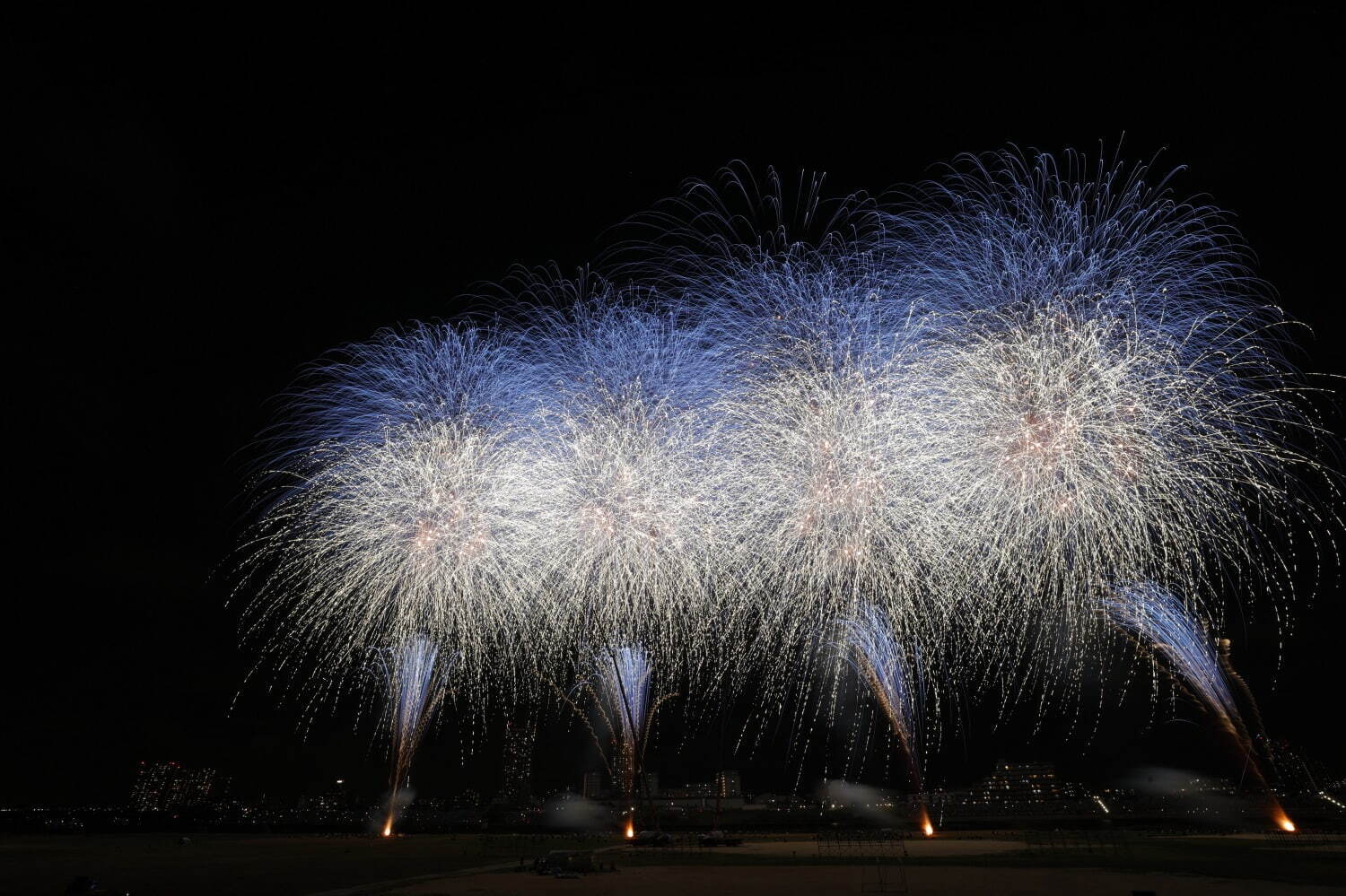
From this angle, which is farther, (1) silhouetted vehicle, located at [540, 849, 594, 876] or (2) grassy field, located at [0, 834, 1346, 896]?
(1) silhouetted vehicle, located at [540, 849, 594, 876]

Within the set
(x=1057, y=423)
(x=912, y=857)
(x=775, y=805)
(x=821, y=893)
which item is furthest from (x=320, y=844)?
(x=775, y=805)

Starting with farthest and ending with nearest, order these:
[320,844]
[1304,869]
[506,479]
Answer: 1. [320,844]
2. [1304,869]
3. [506,479]

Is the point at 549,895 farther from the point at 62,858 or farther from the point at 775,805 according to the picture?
the point at 775,805

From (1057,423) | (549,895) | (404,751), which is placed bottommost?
(549,895)

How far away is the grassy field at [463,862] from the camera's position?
30734mm

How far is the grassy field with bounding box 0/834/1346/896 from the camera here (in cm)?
3073

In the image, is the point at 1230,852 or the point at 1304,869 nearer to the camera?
the point at 1304,869

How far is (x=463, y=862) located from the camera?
41188 millimetres

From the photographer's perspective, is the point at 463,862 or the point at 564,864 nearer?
the point at 564,864

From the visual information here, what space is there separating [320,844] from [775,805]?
137 metres

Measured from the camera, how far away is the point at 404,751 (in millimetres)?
49094

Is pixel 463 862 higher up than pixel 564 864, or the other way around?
pixel 564 864

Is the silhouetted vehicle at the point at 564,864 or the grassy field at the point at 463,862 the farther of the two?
the silhouetted vehicle at the point at 564,864

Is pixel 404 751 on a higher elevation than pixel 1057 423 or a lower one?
lower
